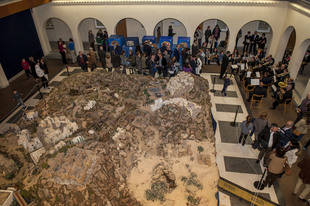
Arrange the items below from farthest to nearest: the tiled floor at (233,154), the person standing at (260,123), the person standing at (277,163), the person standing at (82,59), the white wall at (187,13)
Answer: the white wall at (187,13)
the person standing at (82,59)
the person standing at (260,123)
the tiled floor at (233,154)
the person standing at (277,163)

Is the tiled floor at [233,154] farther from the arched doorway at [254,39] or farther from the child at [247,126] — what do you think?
the arched doorway at [254,39]

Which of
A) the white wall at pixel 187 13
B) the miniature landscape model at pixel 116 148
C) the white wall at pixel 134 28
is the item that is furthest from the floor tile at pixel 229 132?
the white wall at pixel 134 28

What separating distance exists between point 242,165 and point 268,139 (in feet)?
4.48

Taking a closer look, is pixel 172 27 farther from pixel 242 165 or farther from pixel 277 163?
pixel 277 163

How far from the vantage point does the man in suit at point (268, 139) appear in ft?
24.3

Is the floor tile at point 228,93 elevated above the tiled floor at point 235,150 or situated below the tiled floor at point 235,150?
above

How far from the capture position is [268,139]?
7832 mm

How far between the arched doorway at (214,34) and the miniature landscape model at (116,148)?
9.30 m

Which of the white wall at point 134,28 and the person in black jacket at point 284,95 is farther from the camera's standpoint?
the white wall at point 134,28

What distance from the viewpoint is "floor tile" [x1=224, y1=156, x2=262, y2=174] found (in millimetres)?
8125

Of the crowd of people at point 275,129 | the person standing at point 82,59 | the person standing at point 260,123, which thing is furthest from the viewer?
the person standing at point 82,59

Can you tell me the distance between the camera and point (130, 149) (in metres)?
7.04

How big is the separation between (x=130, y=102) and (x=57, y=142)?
282cm

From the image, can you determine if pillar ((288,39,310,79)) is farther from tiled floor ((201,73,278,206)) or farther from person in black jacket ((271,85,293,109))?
tiled floor ((201,73,278,206))
